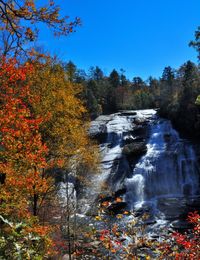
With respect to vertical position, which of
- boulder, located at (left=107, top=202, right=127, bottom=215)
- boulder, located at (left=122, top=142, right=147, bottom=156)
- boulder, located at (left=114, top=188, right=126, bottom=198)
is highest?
boulder, located at (left=122, top=142, right=147, bottom=156)

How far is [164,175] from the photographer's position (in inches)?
990

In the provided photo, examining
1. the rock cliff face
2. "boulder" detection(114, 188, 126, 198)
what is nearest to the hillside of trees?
the rock cliff face

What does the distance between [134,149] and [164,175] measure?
4732 mm

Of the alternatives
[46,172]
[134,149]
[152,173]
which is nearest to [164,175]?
[152,173]

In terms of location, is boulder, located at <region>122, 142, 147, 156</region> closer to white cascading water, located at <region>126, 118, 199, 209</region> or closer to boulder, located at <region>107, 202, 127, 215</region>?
white cascading water, located at <region>126, 118, 199, 209</region>

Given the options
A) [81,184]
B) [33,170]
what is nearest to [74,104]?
[33,170]

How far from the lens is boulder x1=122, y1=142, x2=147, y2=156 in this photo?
28.6m

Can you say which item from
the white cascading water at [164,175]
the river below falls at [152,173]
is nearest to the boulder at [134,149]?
the river below falls at [152,173]

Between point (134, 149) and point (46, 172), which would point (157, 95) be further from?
point (46, 172)

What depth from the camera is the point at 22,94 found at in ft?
42.7

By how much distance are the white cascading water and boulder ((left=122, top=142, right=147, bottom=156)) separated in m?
0.56

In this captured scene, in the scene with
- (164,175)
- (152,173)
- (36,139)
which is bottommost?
(164,175)

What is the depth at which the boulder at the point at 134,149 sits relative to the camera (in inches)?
1128

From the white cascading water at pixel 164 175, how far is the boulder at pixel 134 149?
563 mm
